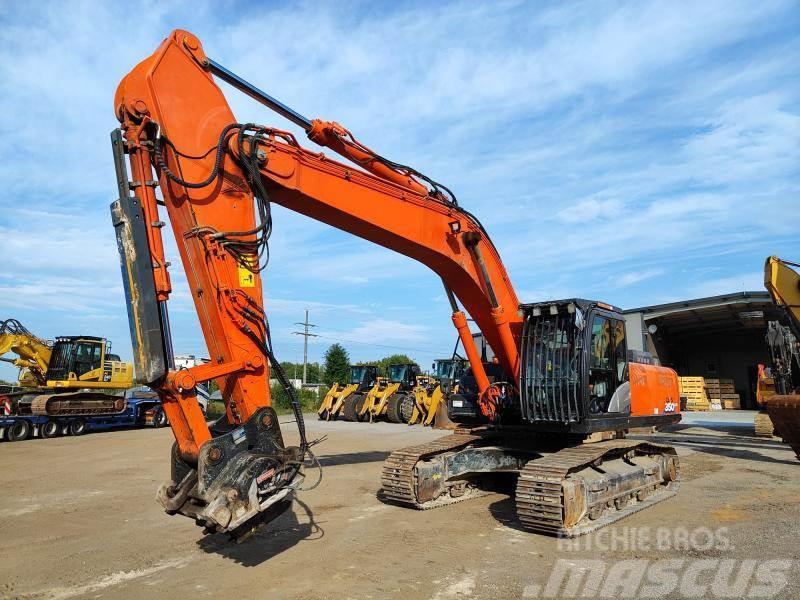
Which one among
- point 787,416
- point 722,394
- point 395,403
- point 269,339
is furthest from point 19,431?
point 722,394

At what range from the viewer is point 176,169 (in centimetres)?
554

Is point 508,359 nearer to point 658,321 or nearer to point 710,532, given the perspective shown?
point 710,532

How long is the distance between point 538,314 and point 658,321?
2442 centimetres

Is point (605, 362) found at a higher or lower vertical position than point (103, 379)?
lower

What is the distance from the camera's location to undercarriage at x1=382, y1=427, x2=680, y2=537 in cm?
687

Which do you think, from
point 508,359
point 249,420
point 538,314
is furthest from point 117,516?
point 538,314

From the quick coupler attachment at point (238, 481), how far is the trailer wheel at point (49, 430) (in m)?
18.4

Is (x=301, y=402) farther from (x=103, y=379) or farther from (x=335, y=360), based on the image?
(x=335, y=360)

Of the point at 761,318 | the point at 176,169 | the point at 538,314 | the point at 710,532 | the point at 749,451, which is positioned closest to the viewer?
the point at 176,169

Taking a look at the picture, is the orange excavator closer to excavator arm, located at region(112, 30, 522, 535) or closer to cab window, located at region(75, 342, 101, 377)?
excavator arm, located at region(112, 30, 522, 535)

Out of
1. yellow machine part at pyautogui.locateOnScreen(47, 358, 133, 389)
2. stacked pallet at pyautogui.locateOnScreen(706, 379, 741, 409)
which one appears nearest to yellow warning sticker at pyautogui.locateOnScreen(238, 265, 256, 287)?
yellow machine part at pyautogui.locateOnScreen(47, 358, 133, 389)

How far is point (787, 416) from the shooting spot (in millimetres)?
11102

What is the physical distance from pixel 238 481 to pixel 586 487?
4.33 m

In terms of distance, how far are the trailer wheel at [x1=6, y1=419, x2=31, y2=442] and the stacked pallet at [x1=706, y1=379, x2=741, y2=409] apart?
3011 cm
